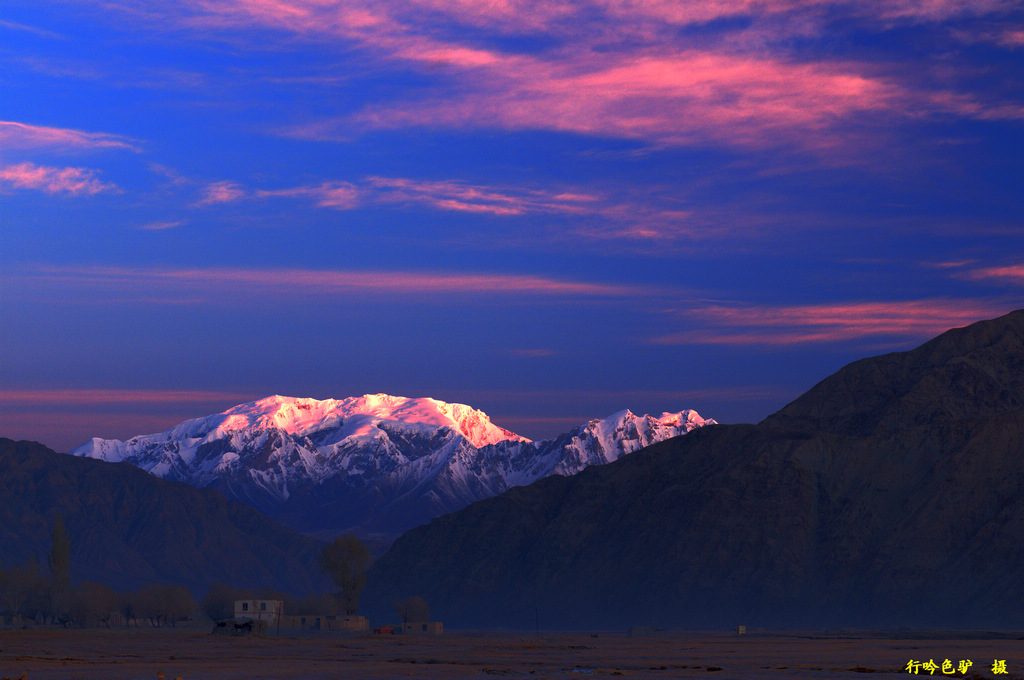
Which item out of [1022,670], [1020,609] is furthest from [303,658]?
[1020,609]

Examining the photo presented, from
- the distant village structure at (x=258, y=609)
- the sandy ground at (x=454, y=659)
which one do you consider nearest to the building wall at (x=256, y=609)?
the distant village structure at (x=258, y=609)

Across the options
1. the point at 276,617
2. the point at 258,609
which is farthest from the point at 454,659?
the point at 276,617

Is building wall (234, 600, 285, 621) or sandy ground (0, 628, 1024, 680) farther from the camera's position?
building wall (234, 600, 285, 621)

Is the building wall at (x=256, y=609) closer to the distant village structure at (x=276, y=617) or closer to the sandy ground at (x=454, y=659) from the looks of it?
the distant village structure at (x=276, y=617)

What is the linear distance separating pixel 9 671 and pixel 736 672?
146ft

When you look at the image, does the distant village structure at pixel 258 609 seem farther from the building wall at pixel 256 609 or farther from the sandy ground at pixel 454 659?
the sandy ground at pixel 454 659

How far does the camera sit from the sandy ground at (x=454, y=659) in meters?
81.7

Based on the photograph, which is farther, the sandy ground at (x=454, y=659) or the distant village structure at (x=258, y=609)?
the distant village structure at (x=258, y=609)

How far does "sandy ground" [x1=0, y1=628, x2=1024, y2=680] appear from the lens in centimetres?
8169

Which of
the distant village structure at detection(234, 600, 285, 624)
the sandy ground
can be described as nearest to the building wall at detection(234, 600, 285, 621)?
the distant village structure at detection(234, 600, 285, 624)

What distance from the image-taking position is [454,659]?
342 ft

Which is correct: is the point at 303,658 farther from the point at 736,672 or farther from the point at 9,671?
the point at 736,672

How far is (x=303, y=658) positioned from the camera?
10725cm

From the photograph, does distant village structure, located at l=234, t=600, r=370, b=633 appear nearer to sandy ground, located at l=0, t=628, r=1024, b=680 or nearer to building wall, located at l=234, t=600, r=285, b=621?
building wall, located at l=234, t=600, r=285, b=621
